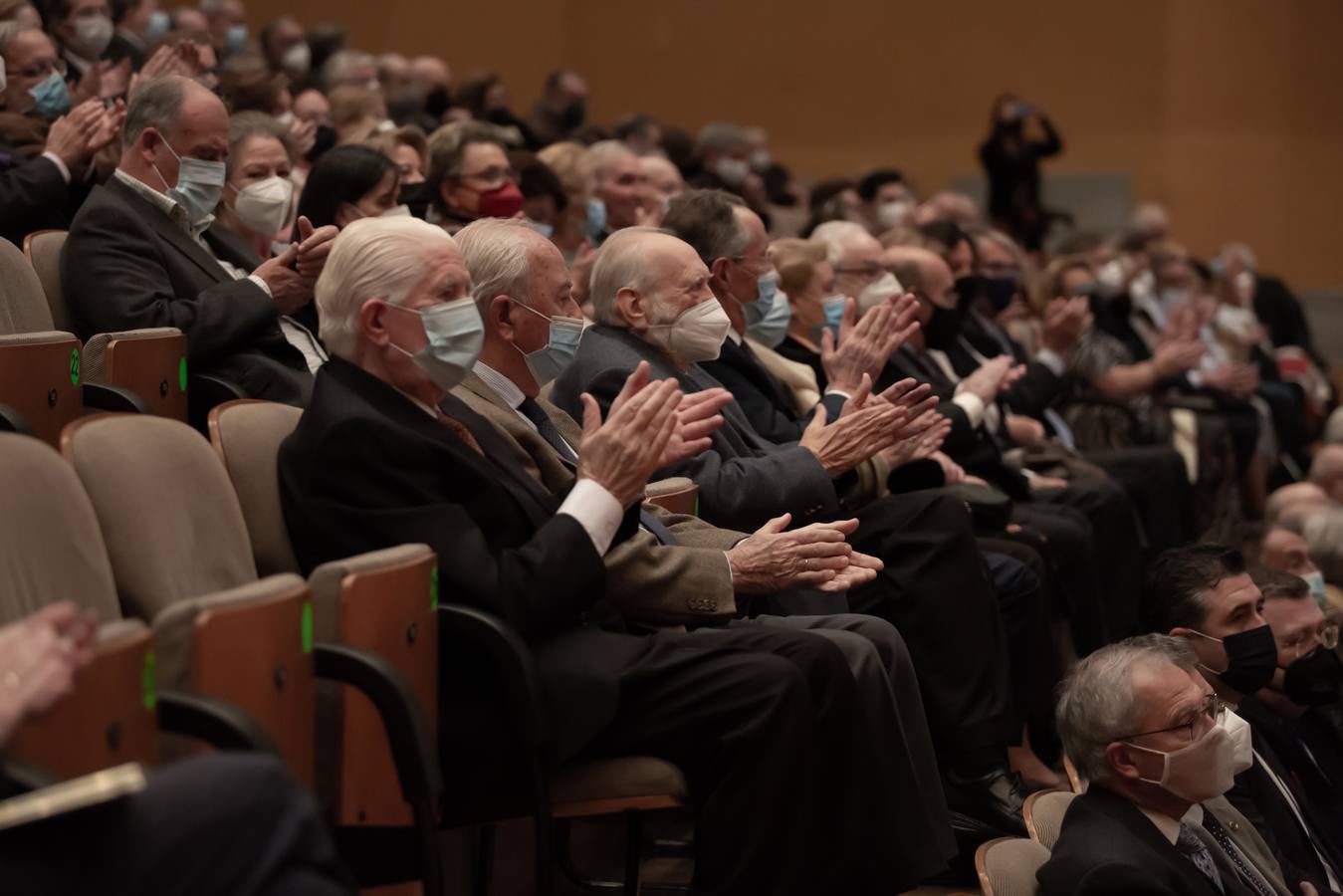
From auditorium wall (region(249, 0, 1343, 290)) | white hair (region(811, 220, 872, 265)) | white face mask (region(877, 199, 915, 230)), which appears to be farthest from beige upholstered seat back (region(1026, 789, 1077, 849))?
auditorium wall (region(249, 0, 1343, 290))

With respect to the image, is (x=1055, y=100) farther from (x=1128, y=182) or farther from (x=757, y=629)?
(x=757, y=629)

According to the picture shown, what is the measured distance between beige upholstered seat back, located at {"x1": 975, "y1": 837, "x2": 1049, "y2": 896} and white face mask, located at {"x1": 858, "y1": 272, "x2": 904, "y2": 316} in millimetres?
2522

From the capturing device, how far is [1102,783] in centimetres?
282

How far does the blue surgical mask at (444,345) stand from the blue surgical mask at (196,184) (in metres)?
1.40

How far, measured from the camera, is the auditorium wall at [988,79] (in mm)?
12352

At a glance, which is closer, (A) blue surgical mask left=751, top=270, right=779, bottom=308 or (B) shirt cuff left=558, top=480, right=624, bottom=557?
(B) shirt cuff left=558, top=480, right=624, bottom=557

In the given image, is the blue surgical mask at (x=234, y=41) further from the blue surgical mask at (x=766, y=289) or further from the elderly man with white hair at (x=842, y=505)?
the elderly man with white hair at (x=842, y=505)

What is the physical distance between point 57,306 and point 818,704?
6.28ft

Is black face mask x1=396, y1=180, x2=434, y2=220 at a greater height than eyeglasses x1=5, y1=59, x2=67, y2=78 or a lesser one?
lesser

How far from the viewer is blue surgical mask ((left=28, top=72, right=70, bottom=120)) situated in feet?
15.7

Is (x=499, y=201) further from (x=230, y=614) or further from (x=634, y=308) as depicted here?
(x=230, y=614)

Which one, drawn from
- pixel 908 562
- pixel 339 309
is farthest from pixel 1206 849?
pixel 339 309

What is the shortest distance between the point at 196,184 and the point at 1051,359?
3.42 metres

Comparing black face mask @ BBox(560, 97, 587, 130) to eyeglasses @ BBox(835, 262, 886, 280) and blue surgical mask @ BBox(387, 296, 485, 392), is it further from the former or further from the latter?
blue surgical mask @ BBox(387, 296, 485, 392)
